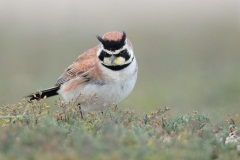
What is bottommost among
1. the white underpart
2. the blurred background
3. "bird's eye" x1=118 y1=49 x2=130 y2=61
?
the blurred background

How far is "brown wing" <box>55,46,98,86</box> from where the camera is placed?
8273 millimetres

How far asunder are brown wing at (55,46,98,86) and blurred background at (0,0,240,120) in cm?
223

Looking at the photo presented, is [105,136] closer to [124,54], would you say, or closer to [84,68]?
[124,54]

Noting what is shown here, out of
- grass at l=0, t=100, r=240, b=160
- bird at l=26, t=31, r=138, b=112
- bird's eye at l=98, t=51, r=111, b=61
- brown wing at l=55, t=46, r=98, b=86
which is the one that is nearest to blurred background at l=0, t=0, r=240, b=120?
brown wing at l=55, t=46, r=98, b=86

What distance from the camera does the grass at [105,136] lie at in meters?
4.70

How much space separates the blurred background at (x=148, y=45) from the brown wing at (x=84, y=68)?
7.30 feet

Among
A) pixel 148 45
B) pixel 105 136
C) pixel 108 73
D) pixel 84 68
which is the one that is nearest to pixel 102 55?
pixel 108 73

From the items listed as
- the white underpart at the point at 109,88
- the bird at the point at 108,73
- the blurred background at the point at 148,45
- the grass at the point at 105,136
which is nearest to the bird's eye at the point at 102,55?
the bird at the point at 108,73

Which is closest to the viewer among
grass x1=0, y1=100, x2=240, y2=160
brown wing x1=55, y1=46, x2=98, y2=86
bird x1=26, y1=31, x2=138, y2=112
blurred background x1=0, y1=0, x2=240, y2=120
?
grass x1=0, y1=100, x2=240, y2=160

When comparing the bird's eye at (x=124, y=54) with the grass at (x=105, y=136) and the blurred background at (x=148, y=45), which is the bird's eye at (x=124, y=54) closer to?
the grass at (x=105, y=136)

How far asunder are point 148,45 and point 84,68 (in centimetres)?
1350

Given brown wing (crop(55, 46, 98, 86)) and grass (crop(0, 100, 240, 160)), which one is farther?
brown wing (crop(55, 46, 98, 86))

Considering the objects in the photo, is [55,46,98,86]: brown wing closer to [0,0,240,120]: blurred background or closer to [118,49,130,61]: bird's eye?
[118,49,130,61]: bird's eye

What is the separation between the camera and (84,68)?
8.39 m
